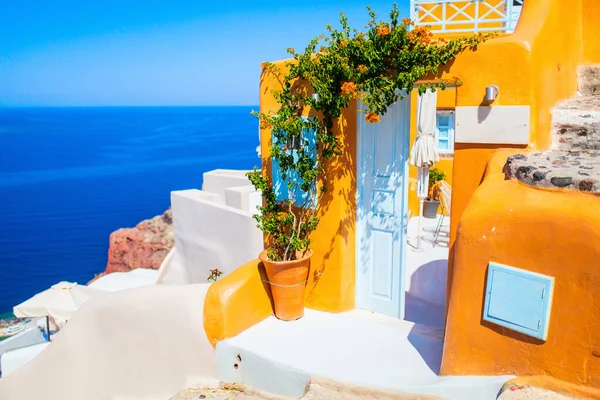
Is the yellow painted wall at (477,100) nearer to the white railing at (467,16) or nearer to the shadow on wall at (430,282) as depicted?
the white railing at (467,16)

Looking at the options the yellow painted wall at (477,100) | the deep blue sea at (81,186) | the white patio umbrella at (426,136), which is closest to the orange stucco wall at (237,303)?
the yellow painted wall at (477,100)

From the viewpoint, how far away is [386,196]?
603cm

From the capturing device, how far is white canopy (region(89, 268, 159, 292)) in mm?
15133

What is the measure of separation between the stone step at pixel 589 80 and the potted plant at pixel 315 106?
73.6 inches

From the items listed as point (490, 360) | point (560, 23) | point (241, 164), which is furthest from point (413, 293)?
point (241, 164)

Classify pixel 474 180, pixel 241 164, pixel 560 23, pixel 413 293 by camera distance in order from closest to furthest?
pixel 474 180
pixel 560 23
pixel 413 293
pixel 241 164

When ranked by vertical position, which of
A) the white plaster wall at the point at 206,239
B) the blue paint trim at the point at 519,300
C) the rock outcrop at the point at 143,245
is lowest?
the rock outcrop at the point at 143,245

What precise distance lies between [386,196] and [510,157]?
1828 mm

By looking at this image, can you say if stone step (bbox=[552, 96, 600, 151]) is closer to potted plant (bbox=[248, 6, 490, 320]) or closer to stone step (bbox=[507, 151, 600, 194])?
stone step (bbox=[507, 151, 600, 194])

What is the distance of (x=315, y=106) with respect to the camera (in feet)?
18.5

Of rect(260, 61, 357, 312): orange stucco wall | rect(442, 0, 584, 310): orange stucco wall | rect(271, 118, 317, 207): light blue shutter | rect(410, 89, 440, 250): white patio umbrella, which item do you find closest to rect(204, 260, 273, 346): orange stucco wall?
rect(260, 61, 357, 312): orange stucco wall

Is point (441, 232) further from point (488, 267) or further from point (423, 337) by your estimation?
point (488, 267)

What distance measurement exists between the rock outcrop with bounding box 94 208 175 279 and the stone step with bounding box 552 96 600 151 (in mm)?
20803

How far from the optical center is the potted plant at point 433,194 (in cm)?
1162
